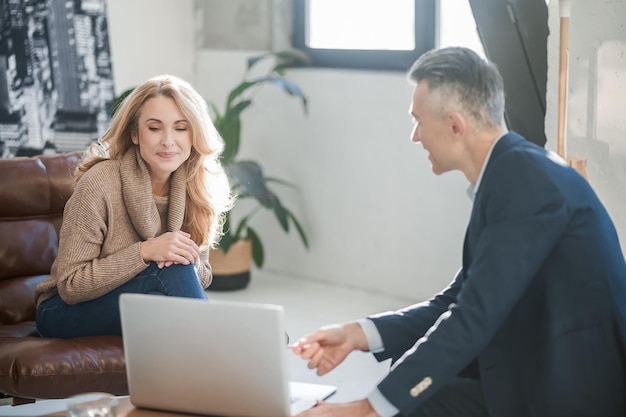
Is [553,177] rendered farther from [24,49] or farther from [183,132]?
[24,49]

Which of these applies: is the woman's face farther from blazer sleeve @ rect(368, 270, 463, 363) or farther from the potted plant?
the potted plant

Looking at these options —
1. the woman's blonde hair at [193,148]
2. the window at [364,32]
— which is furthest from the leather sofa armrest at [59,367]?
the window at [364,32]

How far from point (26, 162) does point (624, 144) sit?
188 cm

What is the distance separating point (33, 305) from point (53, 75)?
2.04 meters

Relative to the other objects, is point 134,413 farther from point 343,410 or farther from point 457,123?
point 457,123

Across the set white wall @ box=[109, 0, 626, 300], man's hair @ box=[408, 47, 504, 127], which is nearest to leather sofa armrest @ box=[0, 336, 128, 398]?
man's hair @ box=[408, 47, 504, 127]

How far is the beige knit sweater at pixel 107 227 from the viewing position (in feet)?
8.62

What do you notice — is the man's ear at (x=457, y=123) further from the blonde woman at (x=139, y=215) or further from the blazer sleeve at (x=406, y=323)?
the blonde woman at (x=139, y=215)

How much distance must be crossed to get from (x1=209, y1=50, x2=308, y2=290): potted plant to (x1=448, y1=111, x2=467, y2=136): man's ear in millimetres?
2756

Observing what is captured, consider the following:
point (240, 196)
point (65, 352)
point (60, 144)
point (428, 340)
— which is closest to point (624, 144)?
point (428, 340)

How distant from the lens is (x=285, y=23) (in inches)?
205

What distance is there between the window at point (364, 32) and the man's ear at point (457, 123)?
8.86 ft

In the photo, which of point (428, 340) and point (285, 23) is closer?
point (428, 340)

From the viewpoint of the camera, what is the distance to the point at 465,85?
190 centimetres
